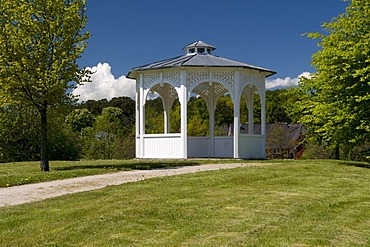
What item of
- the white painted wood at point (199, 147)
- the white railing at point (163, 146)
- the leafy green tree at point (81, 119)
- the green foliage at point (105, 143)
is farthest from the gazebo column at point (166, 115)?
the leafy green tree at point (81, 119)

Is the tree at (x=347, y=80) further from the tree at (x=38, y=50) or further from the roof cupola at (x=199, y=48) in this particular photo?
the tree at (x=38, y=50)

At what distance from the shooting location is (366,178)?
13164 mm

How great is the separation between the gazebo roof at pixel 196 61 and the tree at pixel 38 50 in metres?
5.94

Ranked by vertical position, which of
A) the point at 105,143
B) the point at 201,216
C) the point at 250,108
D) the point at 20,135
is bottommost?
the point at 201,216

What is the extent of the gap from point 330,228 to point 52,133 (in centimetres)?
2405

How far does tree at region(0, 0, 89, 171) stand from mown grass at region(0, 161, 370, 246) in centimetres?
551

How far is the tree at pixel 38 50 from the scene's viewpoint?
1473 cm

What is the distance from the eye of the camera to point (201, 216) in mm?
7777

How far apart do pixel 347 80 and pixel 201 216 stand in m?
12.1

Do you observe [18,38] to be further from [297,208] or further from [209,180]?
[297,208]

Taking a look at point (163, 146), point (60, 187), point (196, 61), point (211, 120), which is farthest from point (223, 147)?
point (60, 187)

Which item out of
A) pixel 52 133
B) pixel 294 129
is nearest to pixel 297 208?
pixel 52 133

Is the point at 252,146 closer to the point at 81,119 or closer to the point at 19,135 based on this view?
the point at 19,135

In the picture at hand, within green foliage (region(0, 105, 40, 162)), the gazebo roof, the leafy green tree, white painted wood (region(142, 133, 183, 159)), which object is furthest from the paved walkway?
the leafy green tree
